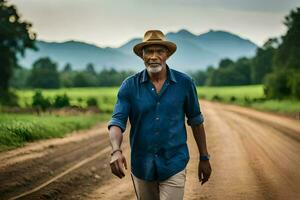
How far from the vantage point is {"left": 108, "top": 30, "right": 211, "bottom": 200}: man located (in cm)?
434

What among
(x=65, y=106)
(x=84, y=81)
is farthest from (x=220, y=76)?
(x=65, y=106)

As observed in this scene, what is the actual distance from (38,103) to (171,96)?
1057 inches

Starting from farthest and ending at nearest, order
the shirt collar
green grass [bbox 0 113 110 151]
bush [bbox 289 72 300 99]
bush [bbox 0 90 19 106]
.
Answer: bush [bbox 0 90 19 106] → bush [bbox 289 72 300 99] → green grass [bbox 0 113 110 151] → the shirt collar

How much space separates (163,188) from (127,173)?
658cm


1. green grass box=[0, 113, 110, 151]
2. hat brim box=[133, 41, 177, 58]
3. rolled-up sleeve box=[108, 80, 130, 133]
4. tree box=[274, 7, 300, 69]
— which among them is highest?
tree box=[274, 7, 300, 69]

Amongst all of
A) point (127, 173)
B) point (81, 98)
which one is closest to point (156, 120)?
point (127, 173)

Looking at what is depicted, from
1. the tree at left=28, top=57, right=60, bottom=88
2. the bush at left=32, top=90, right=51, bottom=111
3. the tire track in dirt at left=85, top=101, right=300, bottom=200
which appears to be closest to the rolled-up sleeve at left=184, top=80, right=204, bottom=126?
the tire track in dirt at left=85, top=101, right=300, bottom=200

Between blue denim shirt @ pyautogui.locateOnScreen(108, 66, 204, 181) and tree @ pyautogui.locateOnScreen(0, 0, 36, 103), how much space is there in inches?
1474

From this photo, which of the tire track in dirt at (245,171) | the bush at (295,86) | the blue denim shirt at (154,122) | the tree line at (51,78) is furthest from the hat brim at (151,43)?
the tree line at (51,78)

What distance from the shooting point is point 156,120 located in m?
4.34

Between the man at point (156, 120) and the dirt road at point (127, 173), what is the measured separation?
161 inches

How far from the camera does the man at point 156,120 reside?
171 inches

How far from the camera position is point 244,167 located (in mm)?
11250

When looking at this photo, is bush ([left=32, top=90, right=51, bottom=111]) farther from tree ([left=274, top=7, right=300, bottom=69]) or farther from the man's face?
the man's face
